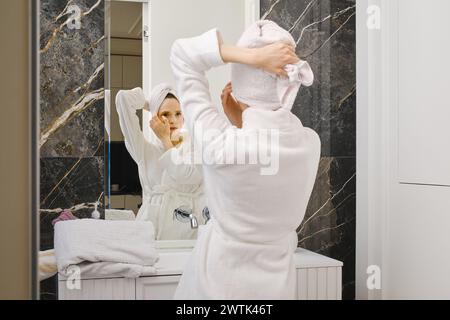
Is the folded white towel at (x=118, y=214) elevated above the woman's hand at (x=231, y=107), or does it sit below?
below

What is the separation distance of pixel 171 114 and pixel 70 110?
1.13 feet

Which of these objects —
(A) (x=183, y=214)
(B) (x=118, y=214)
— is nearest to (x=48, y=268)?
(B) (x=118, y=214)

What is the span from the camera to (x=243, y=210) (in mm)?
1168

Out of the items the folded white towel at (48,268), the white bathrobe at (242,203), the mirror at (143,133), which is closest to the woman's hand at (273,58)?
the white bathrobe at (242,203)

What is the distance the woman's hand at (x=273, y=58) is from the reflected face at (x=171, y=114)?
1.74 ft

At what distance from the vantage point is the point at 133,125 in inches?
→ 65.5

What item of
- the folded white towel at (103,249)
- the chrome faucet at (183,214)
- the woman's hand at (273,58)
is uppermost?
the woman's hand at (273,58)

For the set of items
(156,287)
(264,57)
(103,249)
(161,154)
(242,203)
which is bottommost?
(156,287)

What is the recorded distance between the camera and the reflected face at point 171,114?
1.67 metres

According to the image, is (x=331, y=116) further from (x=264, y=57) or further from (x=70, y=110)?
(x=70, y=110)

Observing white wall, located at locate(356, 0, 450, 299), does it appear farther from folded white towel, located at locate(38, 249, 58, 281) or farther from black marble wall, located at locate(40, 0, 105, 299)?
folded white towel, located at locate(38, 249, 58, 281)

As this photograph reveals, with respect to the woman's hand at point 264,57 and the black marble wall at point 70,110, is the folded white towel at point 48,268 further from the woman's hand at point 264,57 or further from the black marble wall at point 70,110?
the woman's hand at point 264,57
